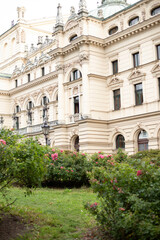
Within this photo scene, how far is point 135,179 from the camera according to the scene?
726 centimetres

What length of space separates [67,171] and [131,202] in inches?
435

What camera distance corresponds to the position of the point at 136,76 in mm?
30359

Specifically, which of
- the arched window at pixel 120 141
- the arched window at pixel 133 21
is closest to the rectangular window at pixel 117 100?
the arched window at pixel 120 141

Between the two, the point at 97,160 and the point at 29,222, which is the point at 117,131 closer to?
the point at 97,160

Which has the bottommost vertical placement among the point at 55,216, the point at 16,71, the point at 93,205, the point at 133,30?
the point at 55,216

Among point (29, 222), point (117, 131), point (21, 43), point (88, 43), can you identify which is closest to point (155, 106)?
point (117, 131)

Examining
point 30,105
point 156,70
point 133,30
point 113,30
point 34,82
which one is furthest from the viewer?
point 30,105

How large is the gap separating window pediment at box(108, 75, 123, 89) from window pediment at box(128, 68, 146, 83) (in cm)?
132

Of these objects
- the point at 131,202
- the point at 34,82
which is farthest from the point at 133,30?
the point at 131,202

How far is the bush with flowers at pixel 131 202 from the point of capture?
257 inches

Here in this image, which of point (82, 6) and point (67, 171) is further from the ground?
point (82, 6)

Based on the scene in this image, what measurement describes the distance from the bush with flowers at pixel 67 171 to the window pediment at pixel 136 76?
13720mm

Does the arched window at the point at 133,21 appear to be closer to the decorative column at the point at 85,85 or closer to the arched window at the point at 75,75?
the decorative column at the point at 85,85

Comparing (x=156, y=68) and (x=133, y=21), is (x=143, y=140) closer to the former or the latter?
(x=156, y=68)
